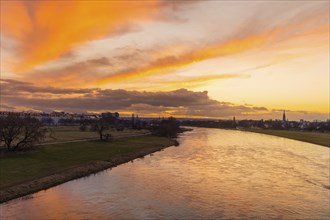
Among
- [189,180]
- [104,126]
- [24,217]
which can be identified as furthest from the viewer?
[104,126]

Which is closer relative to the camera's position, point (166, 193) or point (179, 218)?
point (179, 218)

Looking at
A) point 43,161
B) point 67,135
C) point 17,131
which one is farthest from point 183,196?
point 67,135

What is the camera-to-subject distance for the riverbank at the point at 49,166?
36741mm

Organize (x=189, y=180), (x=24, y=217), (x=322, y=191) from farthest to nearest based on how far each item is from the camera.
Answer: (x=189, y=180)
(x=322, y=191)
(x=24, y=217)

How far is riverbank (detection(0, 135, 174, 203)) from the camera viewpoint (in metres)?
36.7

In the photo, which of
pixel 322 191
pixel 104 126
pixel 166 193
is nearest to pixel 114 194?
pixel 166 193

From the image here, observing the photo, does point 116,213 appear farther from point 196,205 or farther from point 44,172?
point 44,172

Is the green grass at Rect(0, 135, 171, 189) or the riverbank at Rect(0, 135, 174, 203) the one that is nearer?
the riverbank at Rect(0, 135, 174, 203)

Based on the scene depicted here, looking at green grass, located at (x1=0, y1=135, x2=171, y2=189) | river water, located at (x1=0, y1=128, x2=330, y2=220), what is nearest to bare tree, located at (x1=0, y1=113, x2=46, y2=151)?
green grass, located at (x1=0, y1=135, x2=171, y2=189)

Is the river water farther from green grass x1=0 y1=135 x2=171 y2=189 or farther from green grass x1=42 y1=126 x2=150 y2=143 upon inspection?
green grass x1=42 y1=126 x2=150 y2=143

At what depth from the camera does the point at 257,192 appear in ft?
122

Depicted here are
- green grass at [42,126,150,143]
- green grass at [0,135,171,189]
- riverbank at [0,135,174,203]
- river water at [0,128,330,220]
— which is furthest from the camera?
green grass at [42,126,150,143]

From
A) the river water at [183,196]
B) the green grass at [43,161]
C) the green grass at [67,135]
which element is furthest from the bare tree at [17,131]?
the river water at [183,196]

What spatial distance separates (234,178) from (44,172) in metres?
24.9
